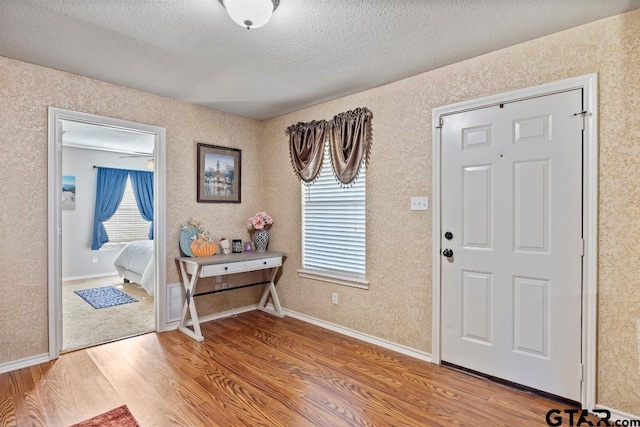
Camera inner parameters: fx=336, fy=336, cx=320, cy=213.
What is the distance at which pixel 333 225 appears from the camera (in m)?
3.62

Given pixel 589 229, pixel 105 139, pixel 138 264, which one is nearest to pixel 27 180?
pixel 138 264

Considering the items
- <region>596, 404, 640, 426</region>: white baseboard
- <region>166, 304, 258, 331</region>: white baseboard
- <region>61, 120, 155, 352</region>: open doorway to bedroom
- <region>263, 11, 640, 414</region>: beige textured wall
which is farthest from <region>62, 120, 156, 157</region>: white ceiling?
<region>596, 404, 640, 426</region>: white baseboard

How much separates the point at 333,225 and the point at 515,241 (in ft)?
5.74

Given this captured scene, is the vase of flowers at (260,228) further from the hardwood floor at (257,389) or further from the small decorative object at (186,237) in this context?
the hardwood floor at (257,389)

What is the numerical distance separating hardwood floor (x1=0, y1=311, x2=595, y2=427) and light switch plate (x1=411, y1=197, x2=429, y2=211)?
4.22 feet

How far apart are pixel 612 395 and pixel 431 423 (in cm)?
113

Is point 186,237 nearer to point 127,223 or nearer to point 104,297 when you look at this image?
point 104,297

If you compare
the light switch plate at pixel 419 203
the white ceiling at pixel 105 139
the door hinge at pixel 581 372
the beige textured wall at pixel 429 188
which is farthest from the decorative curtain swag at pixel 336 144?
the white ceiling at pixel 105 139

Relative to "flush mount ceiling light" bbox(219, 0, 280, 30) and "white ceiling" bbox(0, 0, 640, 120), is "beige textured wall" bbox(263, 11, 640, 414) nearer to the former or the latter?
"white ceiling" bbox(0, 0, 640, 120)

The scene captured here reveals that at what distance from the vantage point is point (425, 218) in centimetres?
284

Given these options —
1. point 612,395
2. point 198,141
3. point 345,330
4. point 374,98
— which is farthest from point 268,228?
point 612,395

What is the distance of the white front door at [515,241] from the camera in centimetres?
218

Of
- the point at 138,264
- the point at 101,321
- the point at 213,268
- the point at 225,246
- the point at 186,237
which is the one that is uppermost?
the point at 186,237

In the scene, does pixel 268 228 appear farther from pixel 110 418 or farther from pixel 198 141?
pixel 110 418
